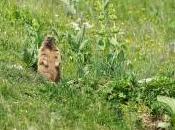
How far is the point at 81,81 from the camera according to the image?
33.6 feet

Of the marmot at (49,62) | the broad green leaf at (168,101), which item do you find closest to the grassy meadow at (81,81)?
the broad green leaf at (168,101)

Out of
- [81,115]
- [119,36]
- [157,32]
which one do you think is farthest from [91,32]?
[81,115]

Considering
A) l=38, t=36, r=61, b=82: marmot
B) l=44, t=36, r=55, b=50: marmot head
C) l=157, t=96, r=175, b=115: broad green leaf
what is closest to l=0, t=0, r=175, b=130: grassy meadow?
l=157, t=96, r=175, b=115: broad green leaf

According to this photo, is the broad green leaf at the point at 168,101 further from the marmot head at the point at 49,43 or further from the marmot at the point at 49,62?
the marmot head at the point at 49,43

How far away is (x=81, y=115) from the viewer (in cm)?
904

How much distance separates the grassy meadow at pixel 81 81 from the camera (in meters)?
8.86

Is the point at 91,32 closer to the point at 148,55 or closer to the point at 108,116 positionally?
the point at 148,55

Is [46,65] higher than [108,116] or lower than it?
higher

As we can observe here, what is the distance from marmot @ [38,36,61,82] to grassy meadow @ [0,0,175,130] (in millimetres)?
130

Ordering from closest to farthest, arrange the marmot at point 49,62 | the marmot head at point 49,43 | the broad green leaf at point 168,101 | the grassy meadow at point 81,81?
the grassy meadow at point 81,81, the broad green leaf at point 168,101, the marmot at point 49,62, the marmot head at point 49,43

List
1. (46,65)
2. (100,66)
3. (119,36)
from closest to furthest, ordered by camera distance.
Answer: (46,65) → (100,66) → (119,36)

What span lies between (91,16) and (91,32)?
1870 millimetres

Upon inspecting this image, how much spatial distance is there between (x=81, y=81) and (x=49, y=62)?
2.13ft

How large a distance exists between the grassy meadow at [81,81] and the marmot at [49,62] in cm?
13
